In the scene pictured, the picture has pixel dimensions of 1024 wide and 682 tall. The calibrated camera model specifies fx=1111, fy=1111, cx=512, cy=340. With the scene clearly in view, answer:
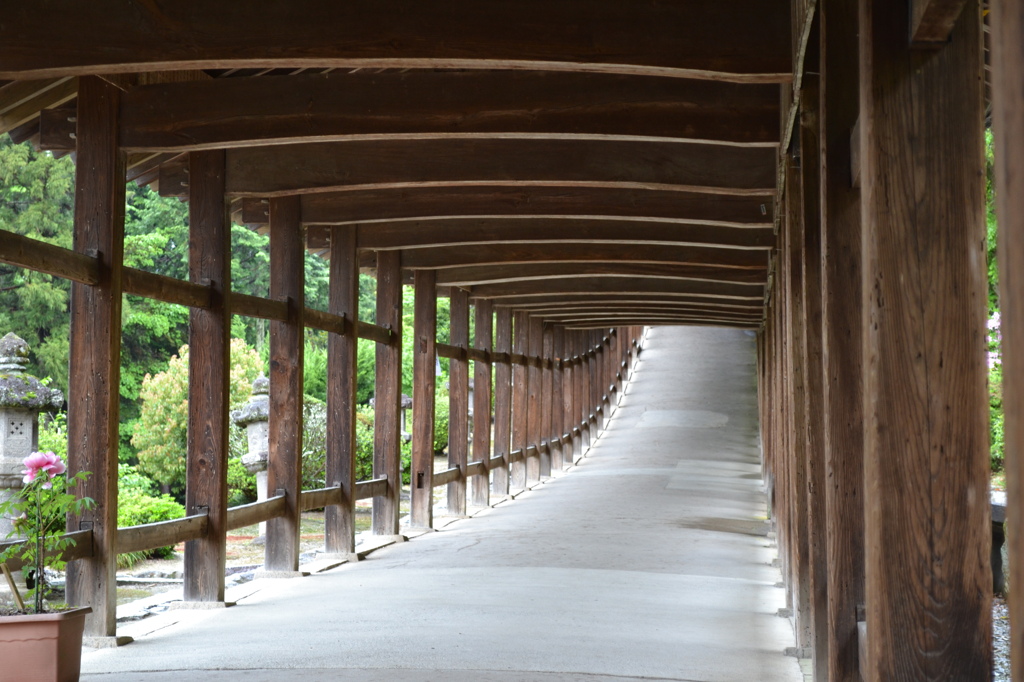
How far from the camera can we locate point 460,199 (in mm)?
8125

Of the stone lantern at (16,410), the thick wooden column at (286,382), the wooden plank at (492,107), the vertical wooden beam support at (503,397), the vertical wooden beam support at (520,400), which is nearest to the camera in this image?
the wooden plank at (492,107)

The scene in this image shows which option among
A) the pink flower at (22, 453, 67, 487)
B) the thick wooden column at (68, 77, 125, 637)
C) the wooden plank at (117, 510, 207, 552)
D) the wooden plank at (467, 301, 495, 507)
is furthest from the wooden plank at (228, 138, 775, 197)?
the wooden plank at (467, 301, 495, 507)

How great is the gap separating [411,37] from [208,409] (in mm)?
3220

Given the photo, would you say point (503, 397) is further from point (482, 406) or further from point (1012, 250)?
point (1012, 250)

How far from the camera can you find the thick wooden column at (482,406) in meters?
14.3

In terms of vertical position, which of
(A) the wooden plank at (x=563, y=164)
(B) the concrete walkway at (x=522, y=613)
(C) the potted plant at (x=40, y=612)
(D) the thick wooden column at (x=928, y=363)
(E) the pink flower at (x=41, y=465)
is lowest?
(B) the concrete walkway at (x=522, y=613)

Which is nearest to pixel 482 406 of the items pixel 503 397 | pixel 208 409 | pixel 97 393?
pixel 503 397

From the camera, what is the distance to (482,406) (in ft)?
47.1

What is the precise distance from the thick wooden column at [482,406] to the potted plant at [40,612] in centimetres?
934

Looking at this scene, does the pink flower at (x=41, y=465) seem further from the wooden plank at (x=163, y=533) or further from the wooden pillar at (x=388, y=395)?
the wooden pillar at (x=388, y=395)

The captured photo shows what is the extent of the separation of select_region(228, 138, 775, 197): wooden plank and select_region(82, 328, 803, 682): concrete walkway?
262 cm

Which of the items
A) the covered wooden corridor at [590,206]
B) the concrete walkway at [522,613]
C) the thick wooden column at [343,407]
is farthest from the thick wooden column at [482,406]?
the thick wooden column at [343,407]

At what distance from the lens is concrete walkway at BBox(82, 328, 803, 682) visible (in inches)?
203

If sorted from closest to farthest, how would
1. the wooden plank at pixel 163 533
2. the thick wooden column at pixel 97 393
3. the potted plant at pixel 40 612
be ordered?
the potted plant at pixel 40 612, the thick wooden column at pixel 97 393, the wooden plank at pixel 163 533
